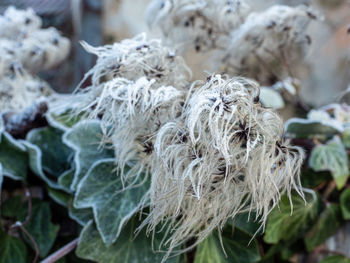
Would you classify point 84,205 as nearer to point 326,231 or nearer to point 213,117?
point 213,117

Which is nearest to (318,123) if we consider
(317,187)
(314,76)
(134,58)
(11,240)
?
(317,187)


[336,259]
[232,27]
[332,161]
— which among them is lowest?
[336,259]

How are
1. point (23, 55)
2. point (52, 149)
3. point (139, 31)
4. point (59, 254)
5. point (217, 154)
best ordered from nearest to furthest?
1. point (217, 154)
2. point (59, 254)
3. point (52, 149)
4. point (23, 55)
5. point (139, 31)

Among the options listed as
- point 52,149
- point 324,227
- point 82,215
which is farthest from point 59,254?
point 324,227

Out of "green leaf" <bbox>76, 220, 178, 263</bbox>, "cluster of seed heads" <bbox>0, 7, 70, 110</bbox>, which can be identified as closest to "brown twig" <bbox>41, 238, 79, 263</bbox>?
"green leaf" <bbox>76, 220, 178, 263</bbox>

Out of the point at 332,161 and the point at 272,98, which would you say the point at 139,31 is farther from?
the point at 332,161
